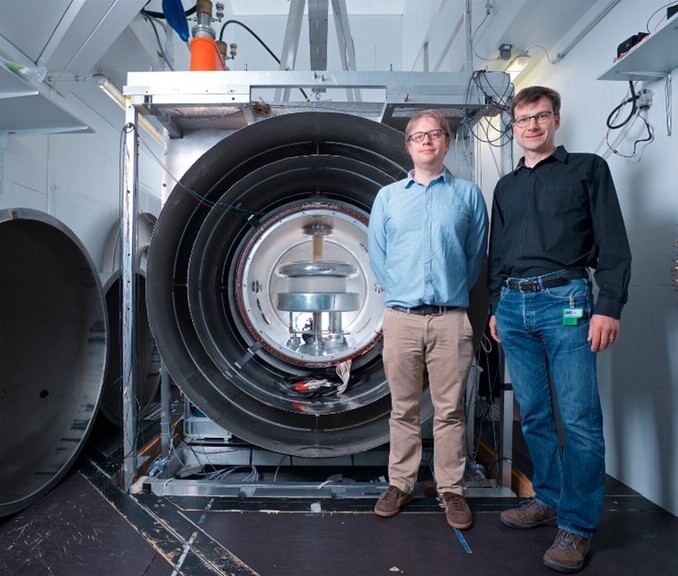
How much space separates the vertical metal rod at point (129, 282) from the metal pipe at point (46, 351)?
18cm

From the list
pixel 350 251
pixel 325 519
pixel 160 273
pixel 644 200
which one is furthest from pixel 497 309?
pixel 350 251

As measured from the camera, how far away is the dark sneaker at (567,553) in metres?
1.25

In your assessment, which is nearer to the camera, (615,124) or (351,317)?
(615,124)

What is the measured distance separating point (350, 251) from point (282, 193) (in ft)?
2.27

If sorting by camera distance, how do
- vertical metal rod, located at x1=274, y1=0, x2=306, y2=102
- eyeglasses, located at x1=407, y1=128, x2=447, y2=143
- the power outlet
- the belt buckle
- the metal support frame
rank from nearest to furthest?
the belt buckle
eyeglasses, located at x1=407, y1=128, x2=447, y2=143
the power outlet
the metal support frame
vertical metal rod, located at x1=274, y1=0, x2=306, y2=102

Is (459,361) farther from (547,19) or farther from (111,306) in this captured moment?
(111,306)

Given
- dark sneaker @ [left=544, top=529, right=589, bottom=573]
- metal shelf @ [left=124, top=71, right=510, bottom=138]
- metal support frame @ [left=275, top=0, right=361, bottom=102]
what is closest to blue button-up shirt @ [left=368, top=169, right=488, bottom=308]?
metal shelf @ [left=124, top=71, right=510, bottom=138]

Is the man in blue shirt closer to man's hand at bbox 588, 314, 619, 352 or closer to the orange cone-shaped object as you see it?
man's hand at bbox 588, 314, 619, 352

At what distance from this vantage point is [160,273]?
5.51 feet

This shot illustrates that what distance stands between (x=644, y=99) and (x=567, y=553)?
1505 mm

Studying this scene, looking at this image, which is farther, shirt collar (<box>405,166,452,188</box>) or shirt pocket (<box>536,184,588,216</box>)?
shirt collar (<box>405,166,452,188</box>)

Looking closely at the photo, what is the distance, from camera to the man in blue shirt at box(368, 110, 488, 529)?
1460 mm

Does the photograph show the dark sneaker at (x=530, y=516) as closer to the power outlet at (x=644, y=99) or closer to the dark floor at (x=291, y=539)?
the dark floor at (x=291, y=539)

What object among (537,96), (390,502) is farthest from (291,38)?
(390,502)
